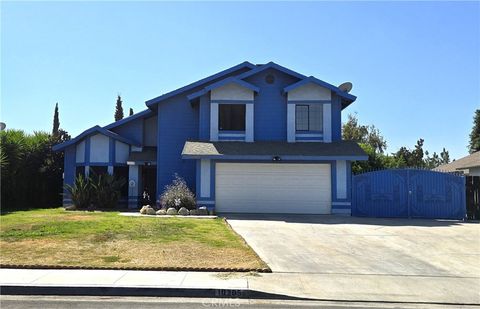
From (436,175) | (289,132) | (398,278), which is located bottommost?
(398,278)

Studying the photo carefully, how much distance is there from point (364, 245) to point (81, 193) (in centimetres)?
1508

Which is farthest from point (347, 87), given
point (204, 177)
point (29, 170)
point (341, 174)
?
point (29, 170)

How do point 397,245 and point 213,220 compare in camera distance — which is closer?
point 397,245

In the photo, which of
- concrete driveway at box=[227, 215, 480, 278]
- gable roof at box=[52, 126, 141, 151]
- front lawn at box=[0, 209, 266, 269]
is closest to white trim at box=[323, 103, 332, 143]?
concrete driveway at box=[227, 215, 480, 278]

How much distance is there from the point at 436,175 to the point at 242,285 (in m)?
15.7

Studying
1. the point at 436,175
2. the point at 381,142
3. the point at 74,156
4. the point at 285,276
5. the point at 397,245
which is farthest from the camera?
the point at 381,142

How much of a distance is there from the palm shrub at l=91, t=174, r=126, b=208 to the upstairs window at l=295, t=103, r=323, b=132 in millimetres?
9727

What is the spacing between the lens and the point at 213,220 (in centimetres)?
1756

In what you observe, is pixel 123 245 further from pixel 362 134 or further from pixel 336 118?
pixel 362 134

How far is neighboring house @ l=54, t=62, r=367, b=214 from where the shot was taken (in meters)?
21.0

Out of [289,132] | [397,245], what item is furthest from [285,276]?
[289,132]

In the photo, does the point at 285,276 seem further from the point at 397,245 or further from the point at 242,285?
the point at 397,245

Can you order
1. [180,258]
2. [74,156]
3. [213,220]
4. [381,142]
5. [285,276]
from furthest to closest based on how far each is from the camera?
[381,142] < [74,156] < [213,220] < [180,258] < [285,276]

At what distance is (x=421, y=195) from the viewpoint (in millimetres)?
20578
